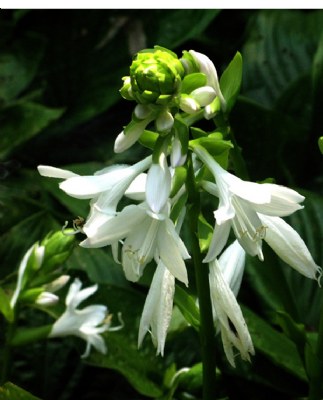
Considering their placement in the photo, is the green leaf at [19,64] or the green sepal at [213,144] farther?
the green leaf at [19,64]

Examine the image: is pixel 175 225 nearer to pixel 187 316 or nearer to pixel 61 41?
pixel 187 316

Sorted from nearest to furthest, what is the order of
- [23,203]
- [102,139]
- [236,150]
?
[236,150]
[23,203]
[102,139]

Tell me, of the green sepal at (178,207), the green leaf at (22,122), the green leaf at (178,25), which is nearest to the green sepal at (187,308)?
the green sepal at (178,207)

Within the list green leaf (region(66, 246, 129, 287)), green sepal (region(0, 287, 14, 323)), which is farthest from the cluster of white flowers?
green leaf (region(66, 246, 129, 287))

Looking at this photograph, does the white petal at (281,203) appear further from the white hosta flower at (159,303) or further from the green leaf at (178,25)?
the green leaf at (178,25)

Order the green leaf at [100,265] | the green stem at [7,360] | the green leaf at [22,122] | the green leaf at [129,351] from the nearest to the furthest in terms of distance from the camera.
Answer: the green stem at [7,360], the green leaf at [129,351], the green leaf at [100,265], the green leaf at [22,122]

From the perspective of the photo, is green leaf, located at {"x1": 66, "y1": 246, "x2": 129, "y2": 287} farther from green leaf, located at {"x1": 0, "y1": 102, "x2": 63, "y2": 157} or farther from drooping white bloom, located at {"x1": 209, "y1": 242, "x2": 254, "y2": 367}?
drooping white bloom, located at {"x1": 209, "y1": 242, "x2": 254, "y2": 367}

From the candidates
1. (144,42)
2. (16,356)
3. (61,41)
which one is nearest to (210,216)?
(16,356)
